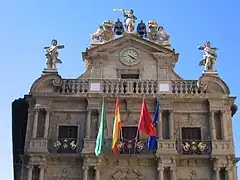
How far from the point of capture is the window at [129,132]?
87.7ft

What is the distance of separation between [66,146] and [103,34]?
24.9 feet

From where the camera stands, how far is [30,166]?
83.0 ft

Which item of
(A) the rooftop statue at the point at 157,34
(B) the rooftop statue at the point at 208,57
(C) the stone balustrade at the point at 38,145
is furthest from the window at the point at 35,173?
(B) the rooftop statue at the point at 208,57

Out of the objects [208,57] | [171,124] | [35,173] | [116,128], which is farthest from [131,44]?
[35,173]

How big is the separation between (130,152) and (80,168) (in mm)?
2710

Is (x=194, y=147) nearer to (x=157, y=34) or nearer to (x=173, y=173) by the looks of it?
(x=173, y=173)

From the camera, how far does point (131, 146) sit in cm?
2598

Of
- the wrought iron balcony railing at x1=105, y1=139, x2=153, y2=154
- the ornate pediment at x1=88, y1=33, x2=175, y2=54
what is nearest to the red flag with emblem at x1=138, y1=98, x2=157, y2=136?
the wrought iron balcony railing at x1=105, y1=139, x2=153, y2=154

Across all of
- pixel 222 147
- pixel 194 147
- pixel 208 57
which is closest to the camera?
pixel 222 147

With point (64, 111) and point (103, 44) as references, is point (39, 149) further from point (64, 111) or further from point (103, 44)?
point (103, 44)

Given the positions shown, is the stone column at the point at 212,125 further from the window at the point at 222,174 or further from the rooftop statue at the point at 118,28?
the rooftop statue at the point at 118,28

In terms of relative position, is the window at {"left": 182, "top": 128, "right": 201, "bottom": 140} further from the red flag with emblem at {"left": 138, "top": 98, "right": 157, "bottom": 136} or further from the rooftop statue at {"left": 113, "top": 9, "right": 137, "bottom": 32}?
the rooftop statue at {"left": 113, "top": 9, "right": 137, "bottom": 32}

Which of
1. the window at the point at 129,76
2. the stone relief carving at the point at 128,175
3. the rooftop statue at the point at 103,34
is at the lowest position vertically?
the stone relief carving at the point at 128,175

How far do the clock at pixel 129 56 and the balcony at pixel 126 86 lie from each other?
1.56 m
